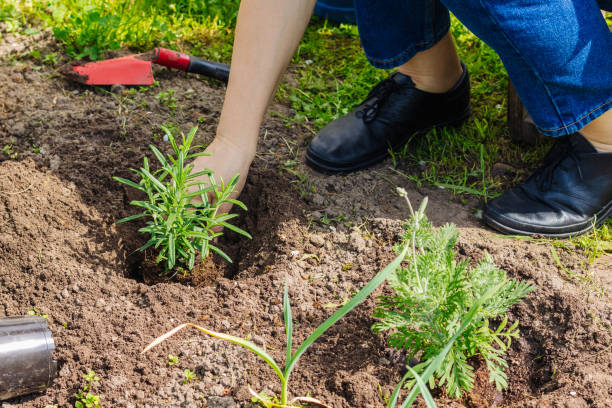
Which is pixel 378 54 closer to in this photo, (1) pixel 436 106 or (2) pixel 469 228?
(1) pixel 436 106

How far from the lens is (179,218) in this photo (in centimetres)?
181

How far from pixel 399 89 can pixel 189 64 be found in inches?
41.3

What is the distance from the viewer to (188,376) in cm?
163

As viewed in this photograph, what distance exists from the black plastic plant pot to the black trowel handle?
5.09ft

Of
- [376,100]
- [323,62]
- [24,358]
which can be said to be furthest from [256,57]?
[323,62]

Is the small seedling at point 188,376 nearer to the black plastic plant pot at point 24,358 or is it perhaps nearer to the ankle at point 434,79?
the black plastic plant pot at point 24,358

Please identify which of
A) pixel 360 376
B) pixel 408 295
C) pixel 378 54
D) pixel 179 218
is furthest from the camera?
pixel 378 54

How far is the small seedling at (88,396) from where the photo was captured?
1554mm

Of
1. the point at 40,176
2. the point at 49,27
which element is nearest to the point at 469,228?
the point at 40,176

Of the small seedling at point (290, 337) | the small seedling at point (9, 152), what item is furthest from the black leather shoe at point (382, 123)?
the small seedling at point (9, 152)

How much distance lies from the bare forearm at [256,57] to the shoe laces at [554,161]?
3.78 ft

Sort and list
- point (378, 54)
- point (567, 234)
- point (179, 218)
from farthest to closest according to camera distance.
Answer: point (378, 54) < point (567, 234) < point (179, 218)

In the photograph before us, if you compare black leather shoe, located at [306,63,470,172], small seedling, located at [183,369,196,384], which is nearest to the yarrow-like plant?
small seedling, located at [183,369,196,384]

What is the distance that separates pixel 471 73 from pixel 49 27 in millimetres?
2336
